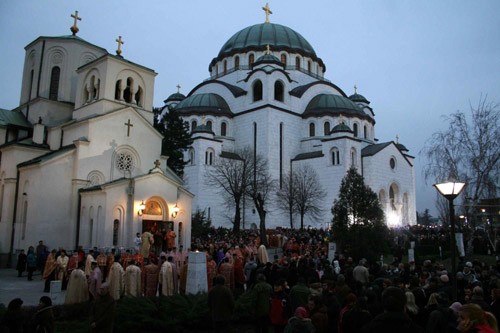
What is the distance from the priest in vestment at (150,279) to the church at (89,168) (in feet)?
25.3

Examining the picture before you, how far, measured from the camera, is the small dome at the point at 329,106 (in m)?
46.2

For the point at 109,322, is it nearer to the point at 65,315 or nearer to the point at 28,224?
the point at 65,315

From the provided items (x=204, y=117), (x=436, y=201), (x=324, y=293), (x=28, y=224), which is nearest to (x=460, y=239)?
(x=436, y=201)

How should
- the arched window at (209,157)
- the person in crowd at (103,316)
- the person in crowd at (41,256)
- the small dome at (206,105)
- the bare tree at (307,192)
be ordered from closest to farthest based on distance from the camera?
1. the person in crowd at (103,316)
2. the person in crowd at (41,256)
3. the bare tree at (307,192)
4. the arched window at (209,157)
5. the small dome at (206,105)

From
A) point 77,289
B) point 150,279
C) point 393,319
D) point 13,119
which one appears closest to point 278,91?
point 13,119

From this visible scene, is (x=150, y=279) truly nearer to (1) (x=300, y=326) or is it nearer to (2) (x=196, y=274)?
(2) (x=196, y=274)

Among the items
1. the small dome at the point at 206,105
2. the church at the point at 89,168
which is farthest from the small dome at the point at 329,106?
the church at the point at 89,168

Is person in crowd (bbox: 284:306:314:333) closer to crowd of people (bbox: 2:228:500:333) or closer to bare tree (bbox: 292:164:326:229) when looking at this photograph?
crowd of people (bbox: 2:228:500:333)

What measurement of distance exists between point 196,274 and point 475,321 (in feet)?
28.3

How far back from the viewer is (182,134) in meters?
32.0

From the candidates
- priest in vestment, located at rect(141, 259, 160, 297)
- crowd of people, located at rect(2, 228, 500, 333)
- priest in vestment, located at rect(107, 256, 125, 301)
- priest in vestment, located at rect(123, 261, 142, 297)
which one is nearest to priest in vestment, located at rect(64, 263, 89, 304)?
crowd of people, located at rect(2, 228, 500, 333)

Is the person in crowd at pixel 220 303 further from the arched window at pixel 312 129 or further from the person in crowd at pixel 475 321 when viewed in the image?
the arched window at pixel 312 129

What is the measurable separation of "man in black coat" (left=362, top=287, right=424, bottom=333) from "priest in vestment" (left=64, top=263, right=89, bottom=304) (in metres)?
9.07

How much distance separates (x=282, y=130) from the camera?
44656mm
